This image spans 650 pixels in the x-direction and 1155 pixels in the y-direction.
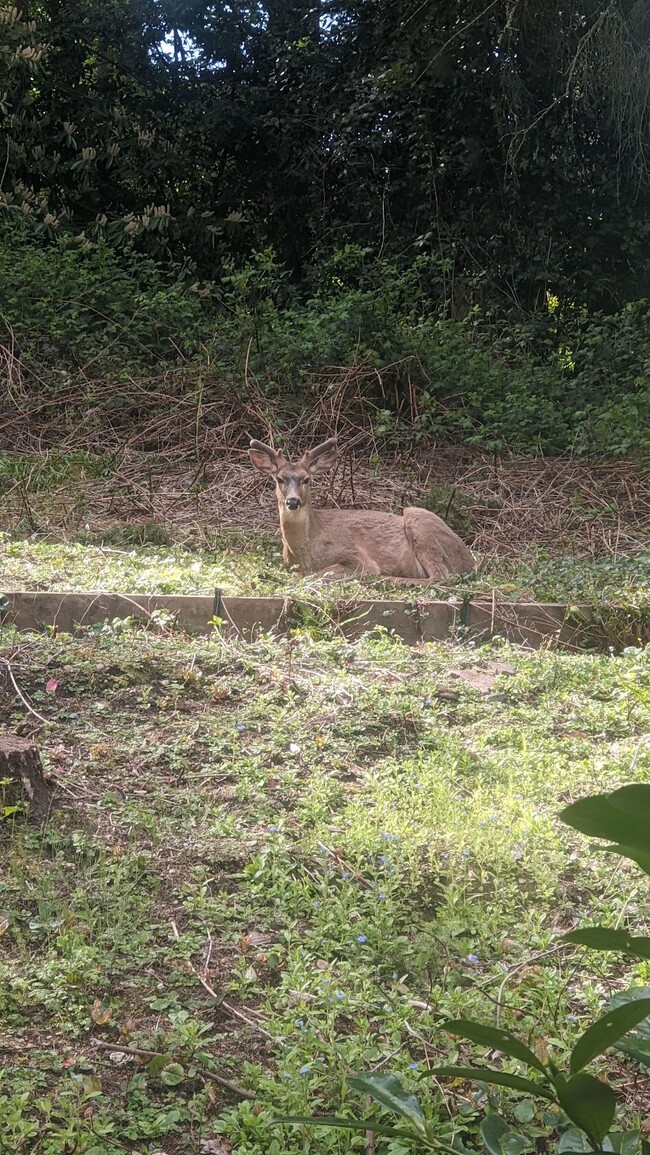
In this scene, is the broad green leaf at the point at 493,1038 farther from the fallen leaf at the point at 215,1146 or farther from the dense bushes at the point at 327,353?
the dense bushes at the point at 327,353

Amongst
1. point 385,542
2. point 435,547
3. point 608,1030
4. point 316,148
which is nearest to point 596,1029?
point 608,1030

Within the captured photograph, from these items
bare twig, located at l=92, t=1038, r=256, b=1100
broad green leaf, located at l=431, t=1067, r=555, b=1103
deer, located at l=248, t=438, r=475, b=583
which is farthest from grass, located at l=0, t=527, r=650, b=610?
broad green leaf, located at l=431, t=1067, r=555, b=1103

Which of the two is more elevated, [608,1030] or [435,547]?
[608,1030]

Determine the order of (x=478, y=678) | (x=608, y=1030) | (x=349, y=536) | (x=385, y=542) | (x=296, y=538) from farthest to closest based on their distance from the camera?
(x=349, y=536) → (x=385, y=542) → (x=296, y=538) → (x=478, y=678) → (x=608, y=1030)

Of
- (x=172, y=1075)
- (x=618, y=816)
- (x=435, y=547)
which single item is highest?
(x=618, y=816)

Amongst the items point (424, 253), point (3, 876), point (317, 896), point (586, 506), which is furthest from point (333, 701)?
point (424, 253)

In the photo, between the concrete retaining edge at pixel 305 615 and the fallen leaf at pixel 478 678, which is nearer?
the fallen leaf at pixel 478 678

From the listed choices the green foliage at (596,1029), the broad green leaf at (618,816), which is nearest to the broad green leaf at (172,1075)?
the green foliage at (596,1029)

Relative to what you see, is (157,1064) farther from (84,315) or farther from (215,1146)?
(84,315)

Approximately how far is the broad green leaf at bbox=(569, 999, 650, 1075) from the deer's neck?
7.43 meters

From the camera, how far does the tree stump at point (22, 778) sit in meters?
3.58

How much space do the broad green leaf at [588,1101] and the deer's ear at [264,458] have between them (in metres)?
7.84

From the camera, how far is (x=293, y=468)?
8359mm

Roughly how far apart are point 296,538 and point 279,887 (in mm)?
5052
